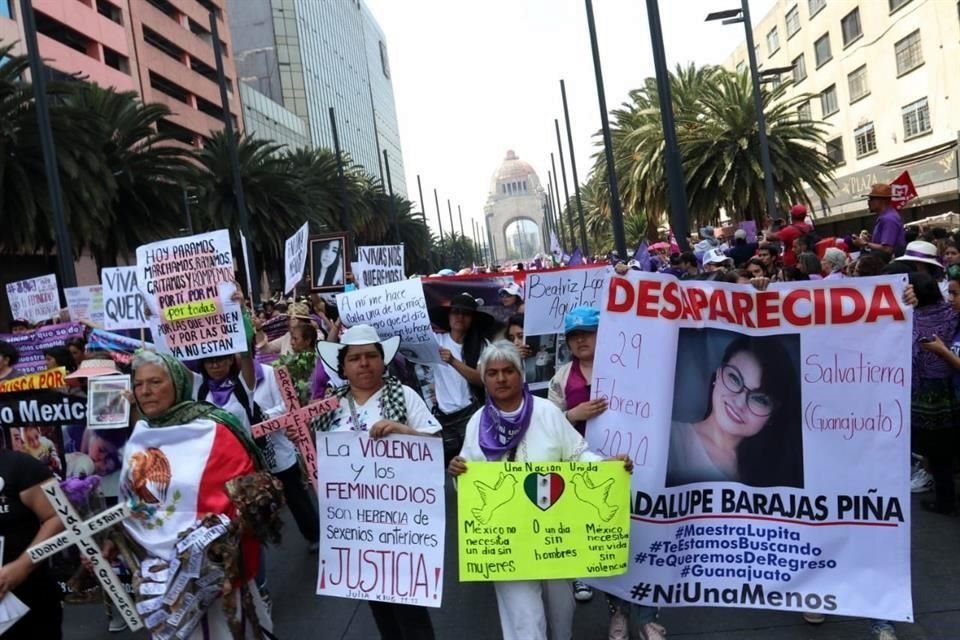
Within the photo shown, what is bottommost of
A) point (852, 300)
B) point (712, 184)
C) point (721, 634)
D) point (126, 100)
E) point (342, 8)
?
point (721, 634)

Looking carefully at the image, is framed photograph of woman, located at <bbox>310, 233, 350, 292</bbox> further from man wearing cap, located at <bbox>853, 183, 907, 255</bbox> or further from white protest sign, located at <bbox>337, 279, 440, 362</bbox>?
man wearing cap, located at <bbox>853, 183, 907, 255</bbox>

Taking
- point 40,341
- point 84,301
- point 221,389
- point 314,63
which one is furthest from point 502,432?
point 314,63

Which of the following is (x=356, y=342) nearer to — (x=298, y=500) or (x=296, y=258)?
(x=298, y=500)

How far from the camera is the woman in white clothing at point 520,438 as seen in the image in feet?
12.5

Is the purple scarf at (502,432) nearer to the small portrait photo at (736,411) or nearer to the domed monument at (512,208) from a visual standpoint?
the small portrait photo at (736,411)

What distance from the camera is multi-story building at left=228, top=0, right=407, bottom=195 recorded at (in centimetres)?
8356

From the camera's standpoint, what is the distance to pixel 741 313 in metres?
4.17

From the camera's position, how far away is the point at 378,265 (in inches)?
427

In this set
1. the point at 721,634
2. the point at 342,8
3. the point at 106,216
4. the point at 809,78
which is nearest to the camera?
the point at 721,634

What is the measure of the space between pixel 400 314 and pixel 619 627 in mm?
2577

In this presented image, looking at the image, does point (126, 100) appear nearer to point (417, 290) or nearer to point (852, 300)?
point (417, 290)

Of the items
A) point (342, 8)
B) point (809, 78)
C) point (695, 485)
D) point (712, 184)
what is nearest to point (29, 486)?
point (695, 485)

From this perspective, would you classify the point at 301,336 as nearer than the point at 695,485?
No

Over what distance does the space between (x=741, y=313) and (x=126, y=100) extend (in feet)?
82.0
